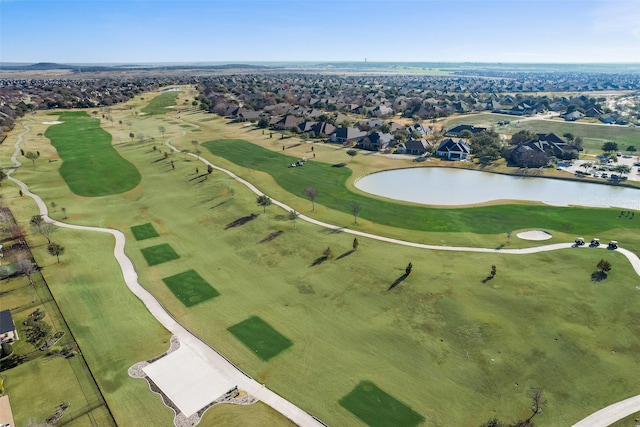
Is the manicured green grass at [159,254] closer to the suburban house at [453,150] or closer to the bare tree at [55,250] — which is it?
the bare tree at [55,250]

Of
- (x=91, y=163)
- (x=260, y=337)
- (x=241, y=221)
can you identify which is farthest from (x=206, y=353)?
(x=91, y=163)

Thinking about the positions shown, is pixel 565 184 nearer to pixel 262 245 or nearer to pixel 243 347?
pixel 262 245

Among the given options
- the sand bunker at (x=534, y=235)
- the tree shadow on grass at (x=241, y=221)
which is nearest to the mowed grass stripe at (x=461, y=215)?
the sand bunker at (x=534, y=235)

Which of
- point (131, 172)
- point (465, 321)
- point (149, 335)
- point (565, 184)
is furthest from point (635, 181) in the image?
point (131, 172)

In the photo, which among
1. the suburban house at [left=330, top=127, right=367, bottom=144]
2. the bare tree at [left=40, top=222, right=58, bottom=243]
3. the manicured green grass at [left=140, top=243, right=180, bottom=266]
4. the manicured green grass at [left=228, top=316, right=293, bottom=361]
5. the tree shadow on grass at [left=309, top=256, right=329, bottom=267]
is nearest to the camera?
the manicured green grass at [left=228, top=316, right=293, bottom=361]

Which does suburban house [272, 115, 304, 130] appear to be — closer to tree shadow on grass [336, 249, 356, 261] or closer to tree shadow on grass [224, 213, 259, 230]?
tree shadow on grass [224, 213, 259, 230]

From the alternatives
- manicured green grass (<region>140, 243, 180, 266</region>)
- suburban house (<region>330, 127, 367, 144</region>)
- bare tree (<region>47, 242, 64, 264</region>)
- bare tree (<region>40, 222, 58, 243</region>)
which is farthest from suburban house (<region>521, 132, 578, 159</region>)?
bare tree (<region>40, 222, 58, 243</region>)

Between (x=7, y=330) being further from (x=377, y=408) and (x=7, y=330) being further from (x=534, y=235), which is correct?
(x=534, y=235)
